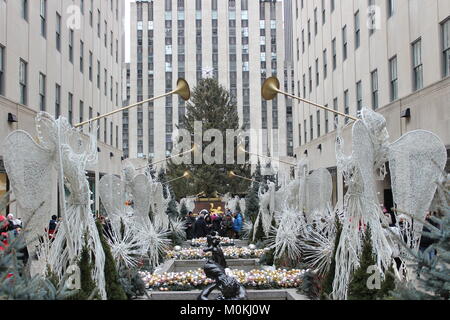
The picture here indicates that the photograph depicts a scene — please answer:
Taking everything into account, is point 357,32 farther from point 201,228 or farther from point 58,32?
point 58,32

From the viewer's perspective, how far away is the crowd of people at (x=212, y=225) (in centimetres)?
2308

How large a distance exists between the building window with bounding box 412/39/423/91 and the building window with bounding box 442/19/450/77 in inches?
72.1

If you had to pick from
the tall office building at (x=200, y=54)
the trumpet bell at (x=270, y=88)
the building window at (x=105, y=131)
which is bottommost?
the trumpet bell at (x=270, y=88)

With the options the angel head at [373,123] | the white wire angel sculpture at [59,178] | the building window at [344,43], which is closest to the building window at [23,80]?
the white wire angel sculpture at [59,178]

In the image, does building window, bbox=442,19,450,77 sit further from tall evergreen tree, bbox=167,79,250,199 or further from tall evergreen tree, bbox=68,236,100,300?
tall evergreen tree, bbox=167,79,250,199

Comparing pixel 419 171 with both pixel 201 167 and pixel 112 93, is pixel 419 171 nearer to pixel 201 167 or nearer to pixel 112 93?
pixel 112 93

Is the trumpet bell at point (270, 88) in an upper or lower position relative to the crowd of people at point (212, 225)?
upper

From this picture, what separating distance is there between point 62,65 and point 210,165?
26.9m

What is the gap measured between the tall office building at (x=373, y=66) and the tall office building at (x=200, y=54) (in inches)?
1203

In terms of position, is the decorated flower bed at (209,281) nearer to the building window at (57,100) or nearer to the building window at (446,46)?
the building window at (446,46)

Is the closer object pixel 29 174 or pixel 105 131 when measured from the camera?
pixel 29 174

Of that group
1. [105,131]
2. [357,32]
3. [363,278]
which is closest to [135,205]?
[363,278]

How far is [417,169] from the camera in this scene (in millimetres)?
7488
